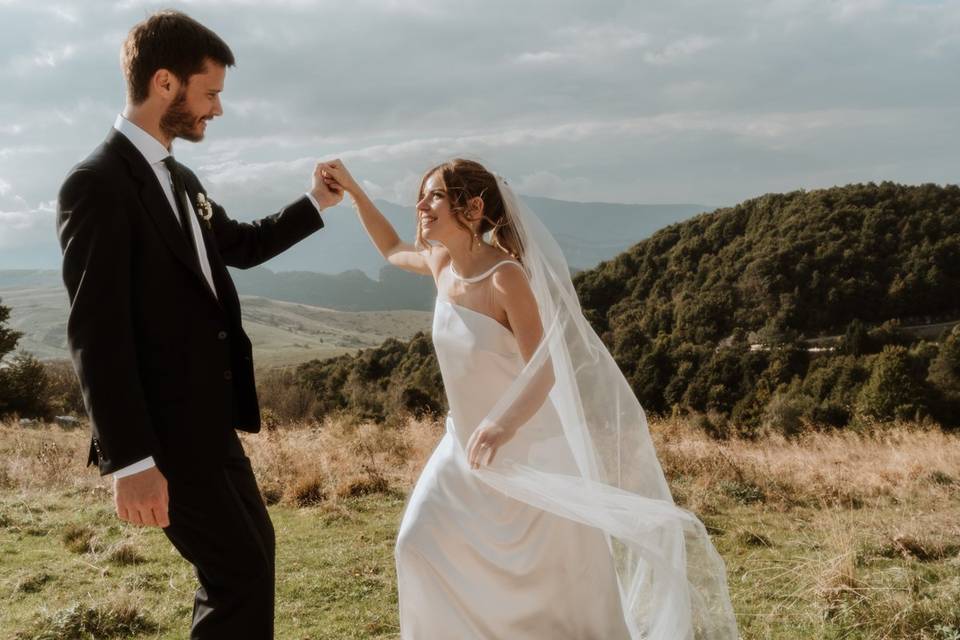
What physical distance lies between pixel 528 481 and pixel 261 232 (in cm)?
165

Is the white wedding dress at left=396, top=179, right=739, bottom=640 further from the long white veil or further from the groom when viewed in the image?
the groom

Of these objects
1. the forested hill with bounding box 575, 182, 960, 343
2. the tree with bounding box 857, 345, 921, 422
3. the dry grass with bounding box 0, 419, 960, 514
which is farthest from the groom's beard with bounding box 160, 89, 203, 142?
the forested hill with bounding box 575, 182, 960, 343

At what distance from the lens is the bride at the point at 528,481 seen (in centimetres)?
342

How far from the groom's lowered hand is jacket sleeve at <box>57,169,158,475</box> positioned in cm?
5

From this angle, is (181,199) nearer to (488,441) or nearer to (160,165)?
(160,165)

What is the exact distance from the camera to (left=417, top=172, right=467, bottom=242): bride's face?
380 centimetres

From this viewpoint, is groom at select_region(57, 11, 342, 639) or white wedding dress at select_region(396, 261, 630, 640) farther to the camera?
white wedding dress at select_region(396, 261, 630, 640)

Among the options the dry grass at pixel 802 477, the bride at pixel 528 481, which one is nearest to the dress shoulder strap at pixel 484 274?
the bride at pixel 528 481

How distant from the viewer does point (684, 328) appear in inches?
1945

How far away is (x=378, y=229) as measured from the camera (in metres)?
4.67

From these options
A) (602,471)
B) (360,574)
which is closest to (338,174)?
(602,471)

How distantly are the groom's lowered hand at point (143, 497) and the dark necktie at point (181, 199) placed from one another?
0.78m

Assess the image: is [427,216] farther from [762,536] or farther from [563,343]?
[762,536]

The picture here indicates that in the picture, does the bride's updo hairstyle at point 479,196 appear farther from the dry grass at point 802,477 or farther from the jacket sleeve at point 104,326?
the dry grass at point 802,477
